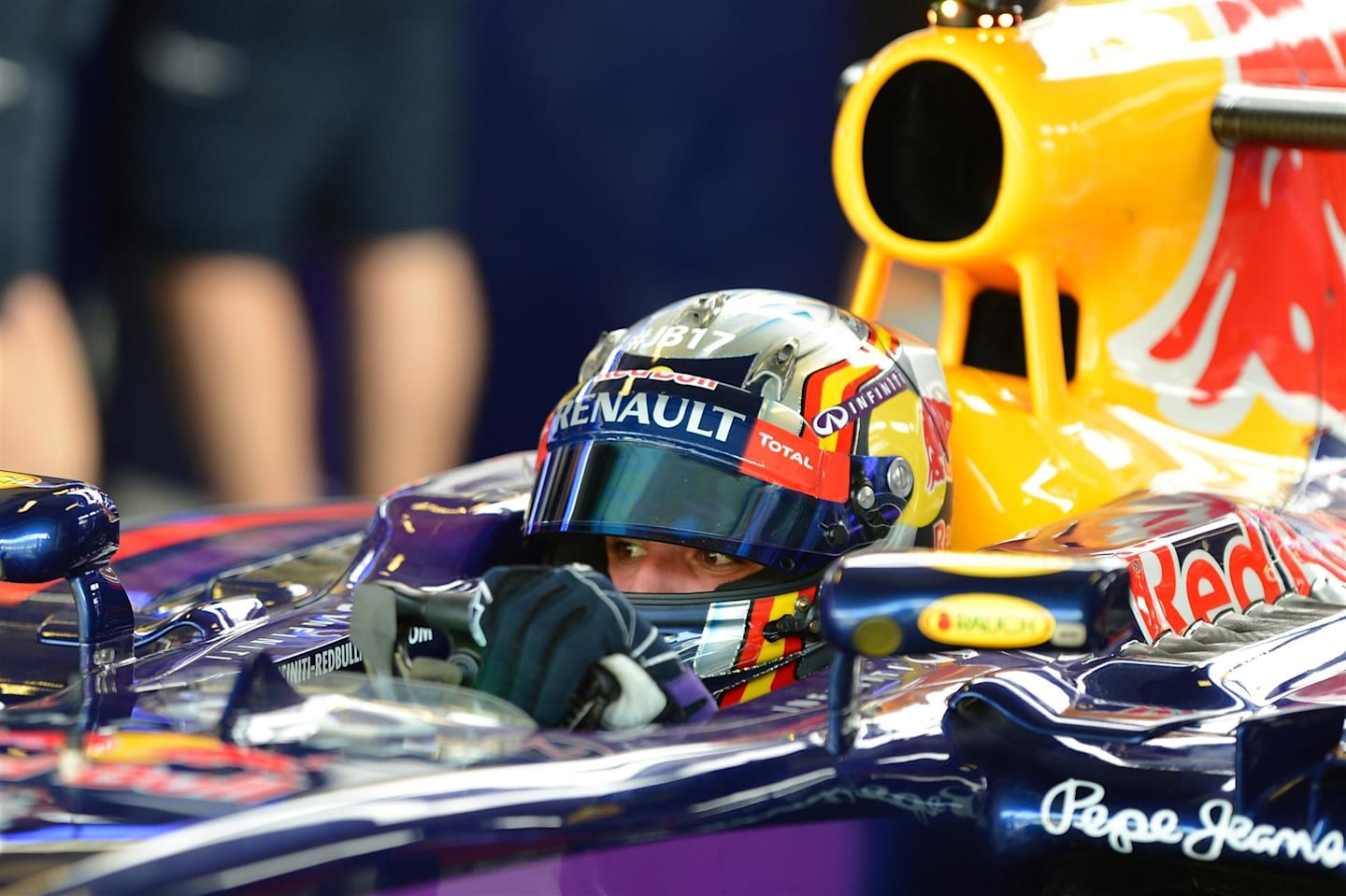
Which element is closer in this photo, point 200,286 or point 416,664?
point 416,664

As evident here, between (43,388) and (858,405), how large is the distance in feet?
8.54

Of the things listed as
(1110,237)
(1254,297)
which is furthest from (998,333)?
(1254,297)

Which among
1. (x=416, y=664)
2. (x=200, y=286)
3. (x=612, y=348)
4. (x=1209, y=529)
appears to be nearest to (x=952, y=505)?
(x=1209, y=529)

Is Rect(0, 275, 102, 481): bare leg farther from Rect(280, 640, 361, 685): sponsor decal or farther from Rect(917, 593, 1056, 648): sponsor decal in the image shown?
Rect(917, 593, 1056, 648): sponsor decal

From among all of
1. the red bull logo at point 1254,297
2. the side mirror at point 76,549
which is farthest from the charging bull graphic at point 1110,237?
the side mirror at point 76,549

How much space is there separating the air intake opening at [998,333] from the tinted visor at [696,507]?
75 centimetres

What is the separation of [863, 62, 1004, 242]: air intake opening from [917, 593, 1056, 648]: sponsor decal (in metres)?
1.23

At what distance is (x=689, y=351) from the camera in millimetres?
2104

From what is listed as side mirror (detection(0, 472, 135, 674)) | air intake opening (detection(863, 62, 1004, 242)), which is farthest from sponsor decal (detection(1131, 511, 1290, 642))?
side mirror (detection(0, 472, 135, 674))

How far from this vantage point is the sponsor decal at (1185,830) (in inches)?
60.6

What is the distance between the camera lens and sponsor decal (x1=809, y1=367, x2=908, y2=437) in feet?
6.78

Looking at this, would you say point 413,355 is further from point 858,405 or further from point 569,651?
point 569,651

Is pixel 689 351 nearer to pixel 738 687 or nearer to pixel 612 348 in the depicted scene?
pixel 612 348

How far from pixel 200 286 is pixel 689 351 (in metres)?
2.49
